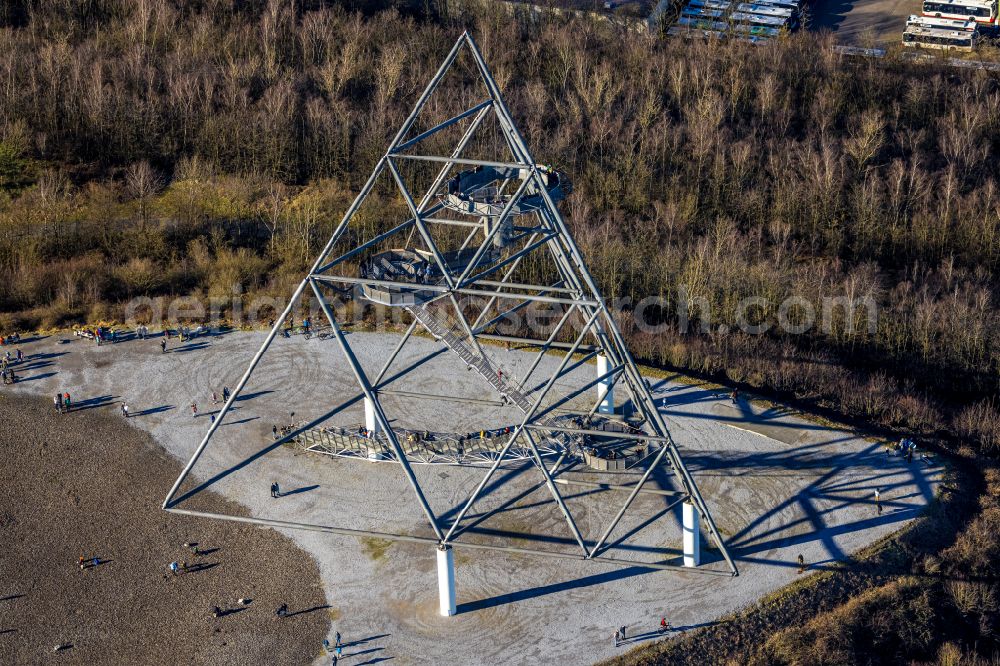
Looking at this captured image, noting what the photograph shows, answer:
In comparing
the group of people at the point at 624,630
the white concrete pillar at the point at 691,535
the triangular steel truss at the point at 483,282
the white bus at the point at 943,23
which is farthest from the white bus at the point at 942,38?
the group of people at the point at 624,630

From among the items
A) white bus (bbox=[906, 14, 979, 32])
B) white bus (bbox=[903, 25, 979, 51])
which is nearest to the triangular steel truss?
white bus (bbox=[903, 25, 979, 51])

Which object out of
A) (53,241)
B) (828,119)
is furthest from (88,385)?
(828,119)

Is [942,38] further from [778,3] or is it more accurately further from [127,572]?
[127,572]

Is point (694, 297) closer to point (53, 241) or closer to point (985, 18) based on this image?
point (53, 241)

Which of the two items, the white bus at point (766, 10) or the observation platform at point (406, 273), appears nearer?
the observation platform at point (406, 273)

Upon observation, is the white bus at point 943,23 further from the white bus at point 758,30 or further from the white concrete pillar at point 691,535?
the white concrete pillar at point 691,535

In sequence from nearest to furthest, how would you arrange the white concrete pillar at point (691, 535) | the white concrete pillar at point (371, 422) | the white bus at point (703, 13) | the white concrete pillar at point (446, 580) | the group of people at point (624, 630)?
the group of people at point (624, 630) → the white concrete pillar at point (446, 580) → the white concrete pillar at point (691, 535) → the white concrete pillar at point (371, 422) → the white bus at point (703, 13)

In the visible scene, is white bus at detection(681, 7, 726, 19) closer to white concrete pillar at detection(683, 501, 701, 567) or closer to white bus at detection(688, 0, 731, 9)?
white bus at detection(688, 0, 731, 9)

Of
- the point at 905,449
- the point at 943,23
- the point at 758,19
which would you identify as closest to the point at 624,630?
the point at 905,449
